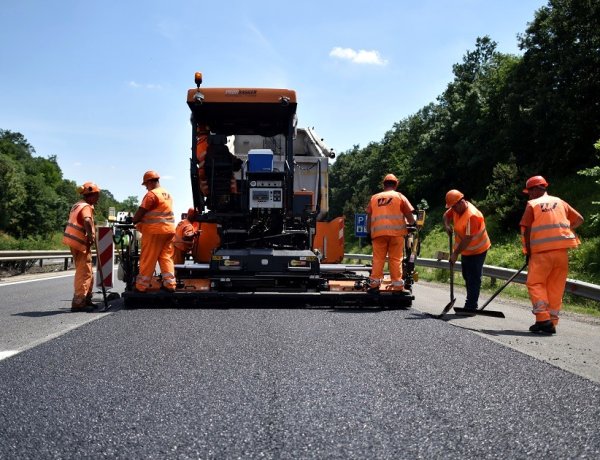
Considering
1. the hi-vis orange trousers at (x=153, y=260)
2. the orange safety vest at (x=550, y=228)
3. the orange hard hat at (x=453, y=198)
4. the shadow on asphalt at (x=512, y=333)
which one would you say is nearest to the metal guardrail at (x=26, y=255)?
the hi-vis orange trousers at (x=153, y=260)

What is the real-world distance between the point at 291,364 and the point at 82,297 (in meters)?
4.17

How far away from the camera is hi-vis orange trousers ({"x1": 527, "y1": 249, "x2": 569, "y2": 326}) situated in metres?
6.50

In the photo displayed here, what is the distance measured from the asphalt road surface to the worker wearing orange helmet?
6.65ft

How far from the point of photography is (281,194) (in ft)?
27.9

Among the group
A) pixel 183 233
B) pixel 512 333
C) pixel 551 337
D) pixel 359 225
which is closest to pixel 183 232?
pixel 183 233

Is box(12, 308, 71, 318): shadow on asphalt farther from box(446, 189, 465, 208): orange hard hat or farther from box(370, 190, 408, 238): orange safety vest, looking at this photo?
box(446, 189, 465, 208): orange hard hat

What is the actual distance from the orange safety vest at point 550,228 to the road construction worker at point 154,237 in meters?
4.21

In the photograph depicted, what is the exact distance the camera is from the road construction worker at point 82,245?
7.70 metres

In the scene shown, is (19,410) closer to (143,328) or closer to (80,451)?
(80,451)

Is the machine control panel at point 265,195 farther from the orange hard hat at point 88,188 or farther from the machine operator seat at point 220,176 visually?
the orange hard hat at point 88,188

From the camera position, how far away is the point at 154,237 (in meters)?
7.92

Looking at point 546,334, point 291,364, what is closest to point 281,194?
point 546,334

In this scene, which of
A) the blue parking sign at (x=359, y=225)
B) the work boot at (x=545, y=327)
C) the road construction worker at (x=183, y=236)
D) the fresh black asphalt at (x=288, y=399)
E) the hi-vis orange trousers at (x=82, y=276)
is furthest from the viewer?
the blue parking sign at (x=359, y=225)

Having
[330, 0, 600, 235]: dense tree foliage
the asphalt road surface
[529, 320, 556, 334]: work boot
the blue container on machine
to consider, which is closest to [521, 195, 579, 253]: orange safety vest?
[529, 320, 556, 334]: work boot
